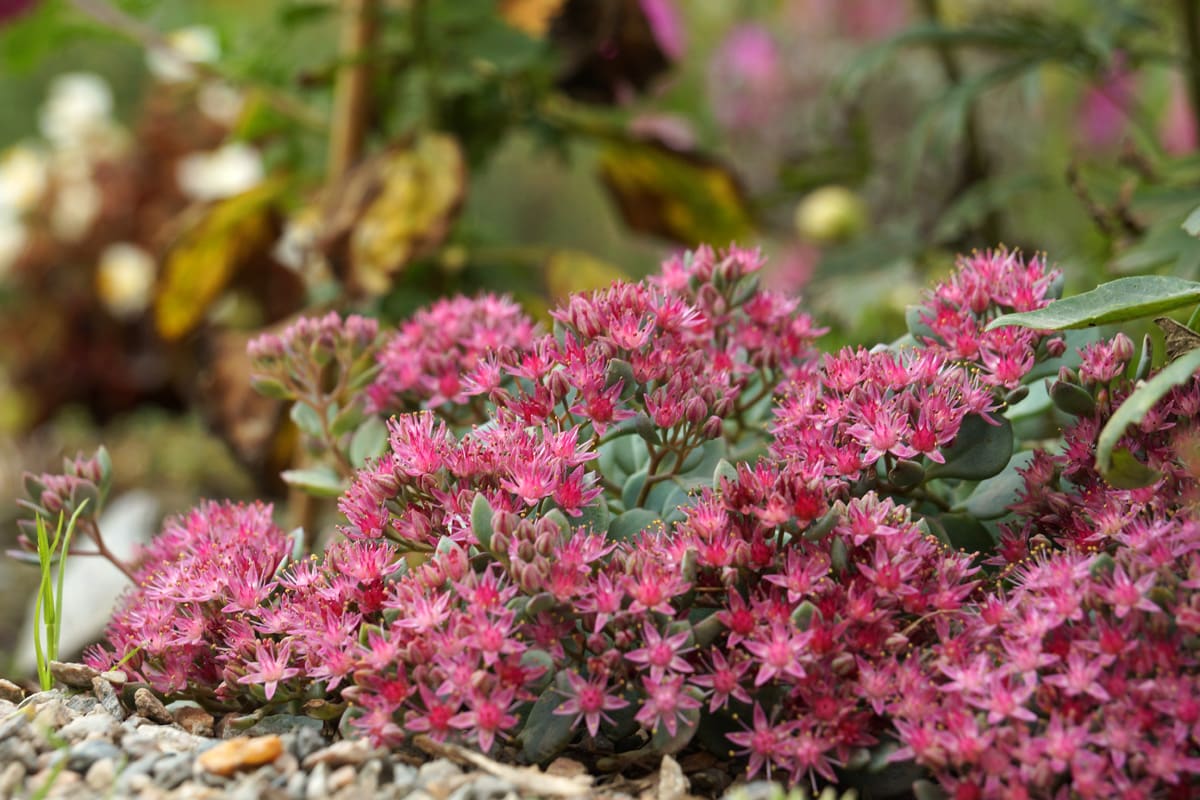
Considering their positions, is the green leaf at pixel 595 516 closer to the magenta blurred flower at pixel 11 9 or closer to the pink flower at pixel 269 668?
the pink flower at pixel 269 668

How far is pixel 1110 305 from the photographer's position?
42.6 inches

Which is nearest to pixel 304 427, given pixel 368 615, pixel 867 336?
pixel 368 615

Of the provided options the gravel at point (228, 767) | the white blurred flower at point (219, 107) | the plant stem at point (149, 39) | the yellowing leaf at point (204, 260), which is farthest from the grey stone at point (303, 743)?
the white blurred flower at point (219, 107)

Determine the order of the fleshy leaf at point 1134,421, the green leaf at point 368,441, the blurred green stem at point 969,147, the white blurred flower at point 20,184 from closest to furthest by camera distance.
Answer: the fleshy leaf at point 1134,421
the green leaf at point 368,441
the blurred green stem at point 969,147
the white blurred flower at point 20,184

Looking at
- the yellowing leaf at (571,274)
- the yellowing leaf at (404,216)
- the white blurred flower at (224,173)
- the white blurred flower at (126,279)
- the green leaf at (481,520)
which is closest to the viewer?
the green leaf at (481,520)

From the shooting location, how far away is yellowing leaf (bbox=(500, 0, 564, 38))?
2.31 m

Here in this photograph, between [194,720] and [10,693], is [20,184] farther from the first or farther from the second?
[194,720]

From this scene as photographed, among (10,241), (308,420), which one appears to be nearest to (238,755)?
(308,420)

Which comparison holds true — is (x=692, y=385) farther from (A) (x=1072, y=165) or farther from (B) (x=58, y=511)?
(A) (x=1072, y=165)

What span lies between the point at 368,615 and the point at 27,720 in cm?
34

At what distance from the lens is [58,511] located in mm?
1378

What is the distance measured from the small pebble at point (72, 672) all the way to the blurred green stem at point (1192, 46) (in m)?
2.16

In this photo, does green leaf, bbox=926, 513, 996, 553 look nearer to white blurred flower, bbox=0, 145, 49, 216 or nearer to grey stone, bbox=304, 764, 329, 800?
grey stone, bbox=304, 764, 329, 800

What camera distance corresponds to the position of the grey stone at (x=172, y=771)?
104 cm
